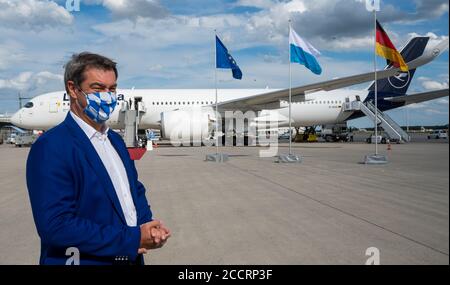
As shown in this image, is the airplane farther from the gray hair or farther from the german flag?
the gray hair

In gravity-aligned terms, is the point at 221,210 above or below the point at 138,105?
below

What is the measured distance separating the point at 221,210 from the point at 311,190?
2.59 metres

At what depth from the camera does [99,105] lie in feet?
6.45

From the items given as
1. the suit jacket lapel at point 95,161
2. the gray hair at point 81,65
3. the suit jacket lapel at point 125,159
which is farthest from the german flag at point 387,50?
the suit jacket lapel at point 95,161

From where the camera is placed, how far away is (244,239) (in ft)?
16.8

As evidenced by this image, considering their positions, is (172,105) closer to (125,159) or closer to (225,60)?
(225,60)

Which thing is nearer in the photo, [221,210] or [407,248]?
[407,248]

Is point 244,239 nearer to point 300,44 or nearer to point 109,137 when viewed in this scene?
point 109,137

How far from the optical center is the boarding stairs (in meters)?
28.5

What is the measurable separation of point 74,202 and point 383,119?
1177 inches

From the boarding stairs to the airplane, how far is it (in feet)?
1.90

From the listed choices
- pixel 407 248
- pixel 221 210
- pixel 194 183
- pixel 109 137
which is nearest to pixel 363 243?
pixel 407 248

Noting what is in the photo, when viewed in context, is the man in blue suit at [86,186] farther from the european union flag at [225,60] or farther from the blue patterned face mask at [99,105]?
the european union flag at [225,60]

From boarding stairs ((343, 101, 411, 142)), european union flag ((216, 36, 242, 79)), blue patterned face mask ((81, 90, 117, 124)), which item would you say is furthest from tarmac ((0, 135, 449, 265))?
boarding stairs ((343, 101, 411, 142))
